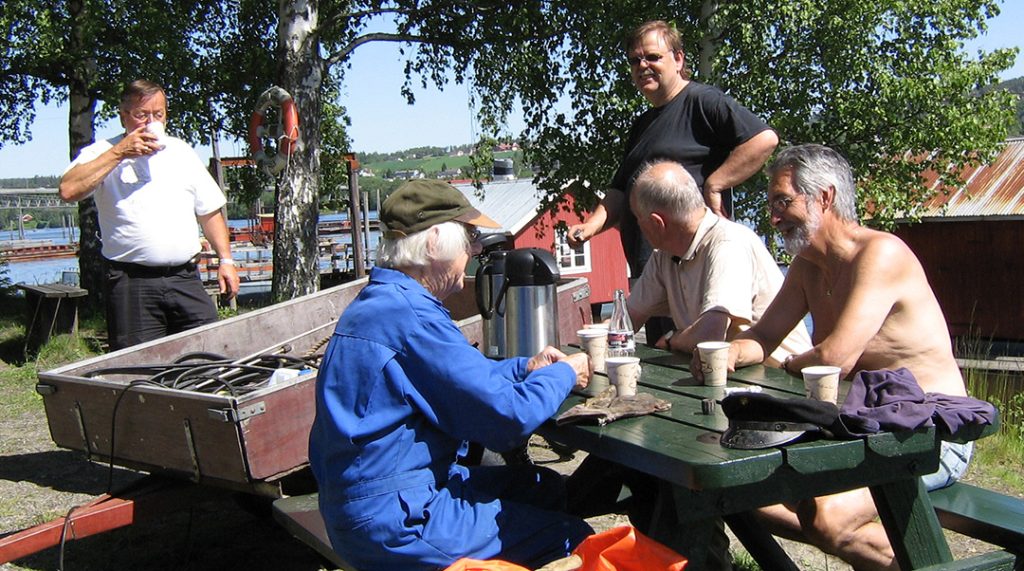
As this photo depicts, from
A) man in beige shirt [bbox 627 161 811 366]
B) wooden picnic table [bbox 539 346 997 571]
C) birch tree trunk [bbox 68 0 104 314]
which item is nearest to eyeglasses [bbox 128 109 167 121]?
man in beige shirt [bbox 627 161 811 366]

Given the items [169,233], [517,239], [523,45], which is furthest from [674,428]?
[517,239]

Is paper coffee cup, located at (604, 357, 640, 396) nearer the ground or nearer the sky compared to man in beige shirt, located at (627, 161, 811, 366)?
nearer the ground

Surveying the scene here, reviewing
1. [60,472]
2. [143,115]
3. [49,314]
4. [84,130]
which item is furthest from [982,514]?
[84,130]

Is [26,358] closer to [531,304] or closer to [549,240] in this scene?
[531,304]

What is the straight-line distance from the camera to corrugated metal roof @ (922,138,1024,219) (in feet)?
82.4

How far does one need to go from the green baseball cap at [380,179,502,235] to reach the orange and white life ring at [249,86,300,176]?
9.07m

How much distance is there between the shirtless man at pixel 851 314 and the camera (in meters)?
2.73

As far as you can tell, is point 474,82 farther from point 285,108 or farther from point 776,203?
point 776,203

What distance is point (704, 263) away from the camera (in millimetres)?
3562

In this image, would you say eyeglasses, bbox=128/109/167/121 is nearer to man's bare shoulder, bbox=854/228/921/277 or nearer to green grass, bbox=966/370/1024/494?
man's bare shoulder, bbox=854/228/921/277

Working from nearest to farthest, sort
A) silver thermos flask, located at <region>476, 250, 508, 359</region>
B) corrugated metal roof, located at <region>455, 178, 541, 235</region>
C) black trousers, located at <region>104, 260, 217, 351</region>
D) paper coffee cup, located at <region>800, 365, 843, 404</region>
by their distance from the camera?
1. paper coffee cup, located at <region>800, 365, 843, 404</region>
2. silver thermos flask, located at <region>476, 250, 508, 359</region>
3. black trousers, located at <region>104, 260, 217, 351</region>
4. corrugated metal roof, located at <region>455, 178, 541, 235</region>

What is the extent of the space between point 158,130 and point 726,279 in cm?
291

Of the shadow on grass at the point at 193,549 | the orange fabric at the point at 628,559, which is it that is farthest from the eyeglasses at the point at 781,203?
the shadow on grass at the point at 193,549

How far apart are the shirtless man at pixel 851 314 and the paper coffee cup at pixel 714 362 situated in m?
0.27
